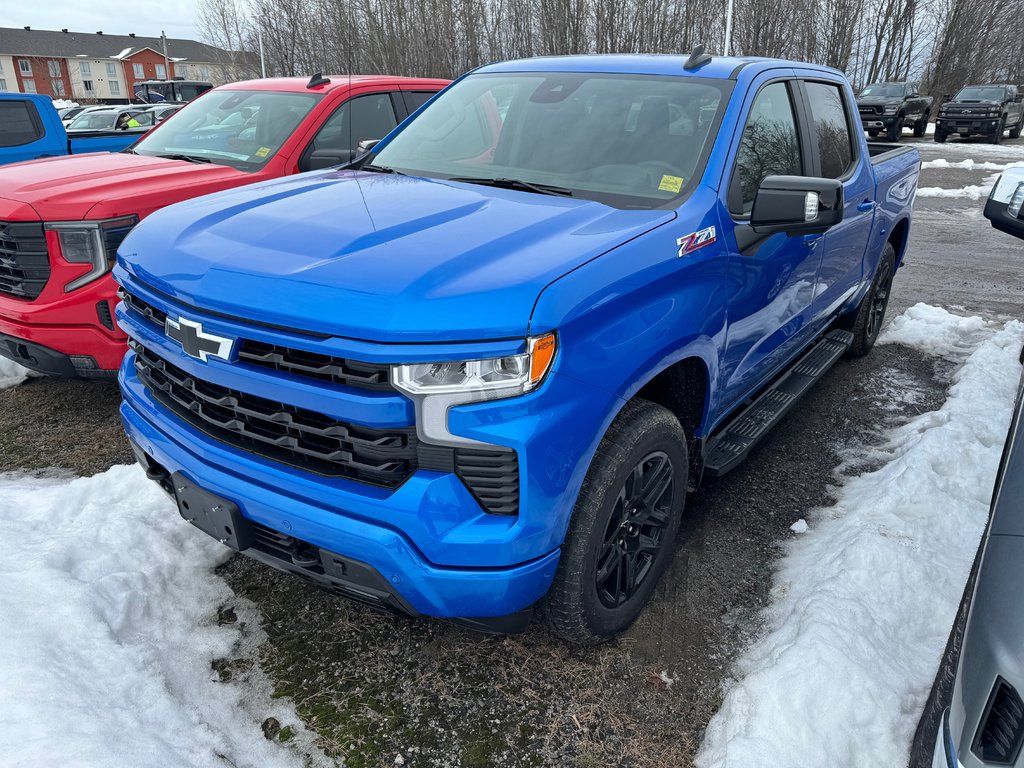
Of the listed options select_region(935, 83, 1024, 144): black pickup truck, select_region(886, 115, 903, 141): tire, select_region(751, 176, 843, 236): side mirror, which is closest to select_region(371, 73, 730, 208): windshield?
select_region(751, 176, 843, 236): side mirror

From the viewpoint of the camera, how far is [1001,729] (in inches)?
55.2

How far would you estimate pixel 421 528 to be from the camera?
1.98m

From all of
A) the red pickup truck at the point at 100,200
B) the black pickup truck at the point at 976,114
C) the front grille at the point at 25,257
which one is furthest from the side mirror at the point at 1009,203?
the black pickup truck at the point at 976,114

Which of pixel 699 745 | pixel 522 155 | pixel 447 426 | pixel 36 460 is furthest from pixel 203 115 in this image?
pixel 699 745

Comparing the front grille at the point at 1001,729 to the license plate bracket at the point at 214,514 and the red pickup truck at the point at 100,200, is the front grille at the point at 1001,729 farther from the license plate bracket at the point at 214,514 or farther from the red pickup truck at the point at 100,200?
the red pickup truck at the point at 100,200

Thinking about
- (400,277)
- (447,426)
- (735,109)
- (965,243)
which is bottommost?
(965,243)

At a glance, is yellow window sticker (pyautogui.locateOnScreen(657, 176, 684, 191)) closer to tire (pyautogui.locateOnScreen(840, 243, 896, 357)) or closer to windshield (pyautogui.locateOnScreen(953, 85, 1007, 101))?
tire (pyautogui.locateOnScreen(840, 243, 896, 357))

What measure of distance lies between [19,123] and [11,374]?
402cm

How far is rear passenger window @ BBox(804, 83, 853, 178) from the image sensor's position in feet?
13.1

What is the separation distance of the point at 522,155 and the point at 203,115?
3.67 m

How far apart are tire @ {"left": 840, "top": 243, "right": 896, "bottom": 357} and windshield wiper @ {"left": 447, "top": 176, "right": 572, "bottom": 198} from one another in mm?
3167

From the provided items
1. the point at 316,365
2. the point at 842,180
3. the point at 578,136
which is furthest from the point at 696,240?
the point at 842,180

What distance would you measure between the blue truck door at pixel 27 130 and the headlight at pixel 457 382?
7.30 meters

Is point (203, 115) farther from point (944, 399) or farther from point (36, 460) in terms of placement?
point (944, 399)
